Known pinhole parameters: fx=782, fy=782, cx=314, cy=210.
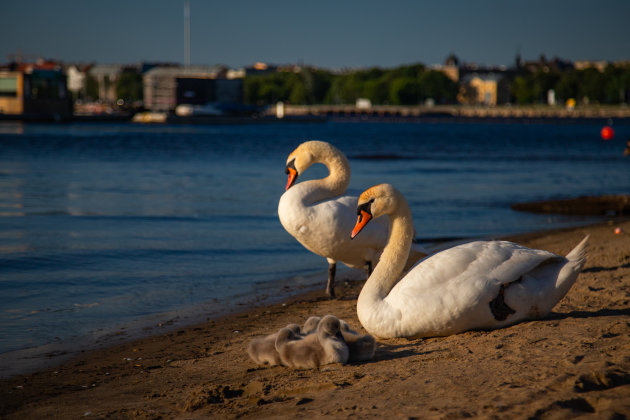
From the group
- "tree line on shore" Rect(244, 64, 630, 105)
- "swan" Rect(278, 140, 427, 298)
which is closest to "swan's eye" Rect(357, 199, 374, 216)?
"swan" Rect(278, 140, 427, 298)

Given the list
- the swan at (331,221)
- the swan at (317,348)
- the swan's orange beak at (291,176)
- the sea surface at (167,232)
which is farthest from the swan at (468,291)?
the swan's orange beak at (291,176)

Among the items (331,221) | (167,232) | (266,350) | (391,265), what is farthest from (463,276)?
(167,232)

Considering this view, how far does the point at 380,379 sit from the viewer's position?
4898 mm

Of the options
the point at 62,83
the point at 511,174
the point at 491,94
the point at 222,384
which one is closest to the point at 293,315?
the point at 222,384

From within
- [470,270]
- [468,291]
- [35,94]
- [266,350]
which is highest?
[35,94]

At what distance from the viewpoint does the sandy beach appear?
4.27 meters

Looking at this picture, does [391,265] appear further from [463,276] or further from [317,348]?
[317,348]

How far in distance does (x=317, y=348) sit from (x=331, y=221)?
2.77 metres

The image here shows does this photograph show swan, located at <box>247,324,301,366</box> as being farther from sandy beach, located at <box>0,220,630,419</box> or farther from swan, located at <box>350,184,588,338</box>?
swan, located at <box>350,184,588,338</box>

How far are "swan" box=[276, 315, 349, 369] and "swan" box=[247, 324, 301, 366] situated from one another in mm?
85

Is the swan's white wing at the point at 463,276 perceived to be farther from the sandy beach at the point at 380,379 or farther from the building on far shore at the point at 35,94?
the building on far shore at the point at 35,94

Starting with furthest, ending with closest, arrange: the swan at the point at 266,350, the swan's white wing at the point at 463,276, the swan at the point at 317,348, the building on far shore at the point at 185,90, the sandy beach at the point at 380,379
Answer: the building on far shore at the point at 185,90, the swan's white wing at the point at 463,276, the swan at the point at 266,350, the swan at the point at 317,348, the sandy beach at the point at 380,379

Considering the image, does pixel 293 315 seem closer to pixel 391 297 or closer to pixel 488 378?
pixel 391 297

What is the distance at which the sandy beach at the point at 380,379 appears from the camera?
168 inches
